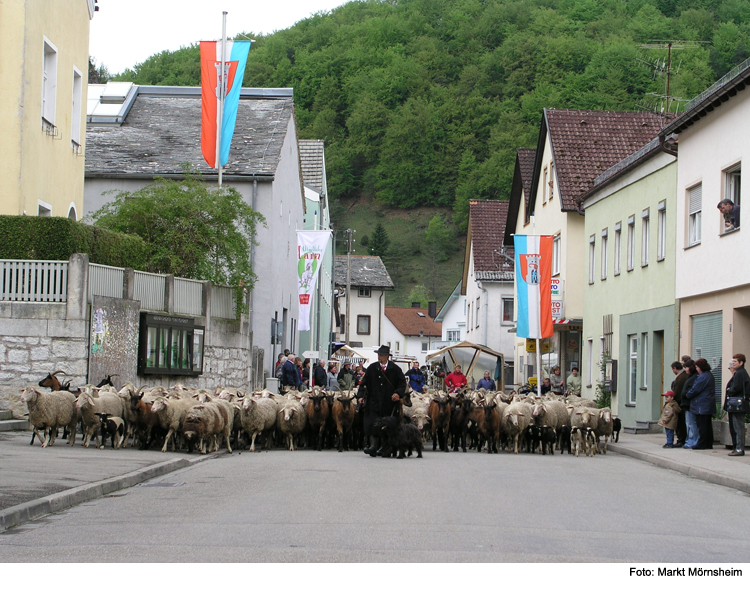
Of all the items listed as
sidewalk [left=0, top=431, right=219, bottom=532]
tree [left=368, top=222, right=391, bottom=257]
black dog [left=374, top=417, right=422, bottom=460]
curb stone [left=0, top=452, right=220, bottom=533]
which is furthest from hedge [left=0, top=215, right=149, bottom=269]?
tree [left=368, top=222, right=391, bottom=257]

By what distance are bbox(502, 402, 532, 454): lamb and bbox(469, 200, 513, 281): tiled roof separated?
117 feet

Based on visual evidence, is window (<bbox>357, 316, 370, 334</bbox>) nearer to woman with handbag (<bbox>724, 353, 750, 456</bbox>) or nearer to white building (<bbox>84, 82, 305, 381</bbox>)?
white building (<bbox>84, 82, 305, 381</bbox>)

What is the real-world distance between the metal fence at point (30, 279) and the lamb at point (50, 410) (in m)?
3.77

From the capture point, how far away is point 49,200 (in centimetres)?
2589

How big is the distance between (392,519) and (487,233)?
49133mm

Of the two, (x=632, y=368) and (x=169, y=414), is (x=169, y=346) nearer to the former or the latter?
(x=169, y=414)

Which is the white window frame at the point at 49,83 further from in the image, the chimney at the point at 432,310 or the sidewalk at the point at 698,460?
the chimney at the point at 432,310

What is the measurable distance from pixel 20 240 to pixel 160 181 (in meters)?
9.50

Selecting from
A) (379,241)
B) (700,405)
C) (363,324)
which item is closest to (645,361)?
(700,405)

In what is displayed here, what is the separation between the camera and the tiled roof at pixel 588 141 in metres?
36.6

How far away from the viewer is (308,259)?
35.6 m

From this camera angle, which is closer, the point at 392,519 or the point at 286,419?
the point at 392,519

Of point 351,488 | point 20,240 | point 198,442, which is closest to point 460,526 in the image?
point 351,488

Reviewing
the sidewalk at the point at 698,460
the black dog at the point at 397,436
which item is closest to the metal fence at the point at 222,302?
the black dog at the point at 397,436
